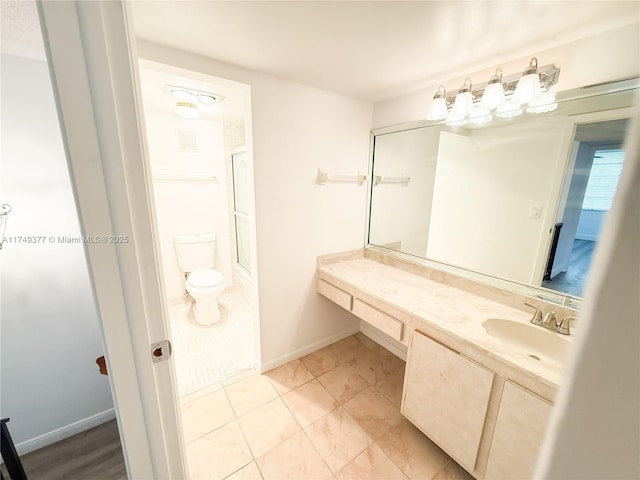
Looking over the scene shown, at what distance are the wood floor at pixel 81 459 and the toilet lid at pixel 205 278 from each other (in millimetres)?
1289

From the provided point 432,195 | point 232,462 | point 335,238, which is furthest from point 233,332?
point 432,195

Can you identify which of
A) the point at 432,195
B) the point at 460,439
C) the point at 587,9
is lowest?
the point at 460,439

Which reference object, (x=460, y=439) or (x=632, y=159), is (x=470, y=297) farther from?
(x=632, y=159)

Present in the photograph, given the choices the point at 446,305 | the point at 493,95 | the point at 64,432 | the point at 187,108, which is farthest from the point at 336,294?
the point at 187,108

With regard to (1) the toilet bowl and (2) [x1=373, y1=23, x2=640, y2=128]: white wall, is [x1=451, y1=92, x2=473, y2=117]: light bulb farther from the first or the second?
(1) the toilet bowl

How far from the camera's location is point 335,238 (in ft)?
7.38

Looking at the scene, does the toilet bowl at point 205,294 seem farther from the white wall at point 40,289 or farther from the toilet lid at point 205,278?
the white wall at point 40,289

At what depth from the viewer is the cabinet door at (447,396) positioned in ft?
3.84

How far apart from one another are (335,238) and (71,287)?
1.76 m

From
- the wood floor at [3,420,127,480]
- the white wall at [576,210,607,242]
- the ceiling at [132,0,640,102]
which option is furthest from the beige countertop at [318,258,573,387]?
the wood floor at [3,420,127,480]

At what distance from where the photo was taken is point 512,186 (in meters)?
1.53

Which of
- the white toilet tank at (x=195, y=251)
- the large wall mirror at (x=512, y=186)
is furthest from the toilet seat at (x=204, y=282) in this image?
the large wall mirror at (x=512, y=186)

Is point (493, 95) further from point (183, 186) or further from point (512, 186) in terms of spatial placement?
point (183, 186)

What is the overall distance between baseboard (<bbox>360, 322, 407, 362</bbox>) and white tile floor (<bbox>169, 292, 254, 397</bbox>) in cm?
112
